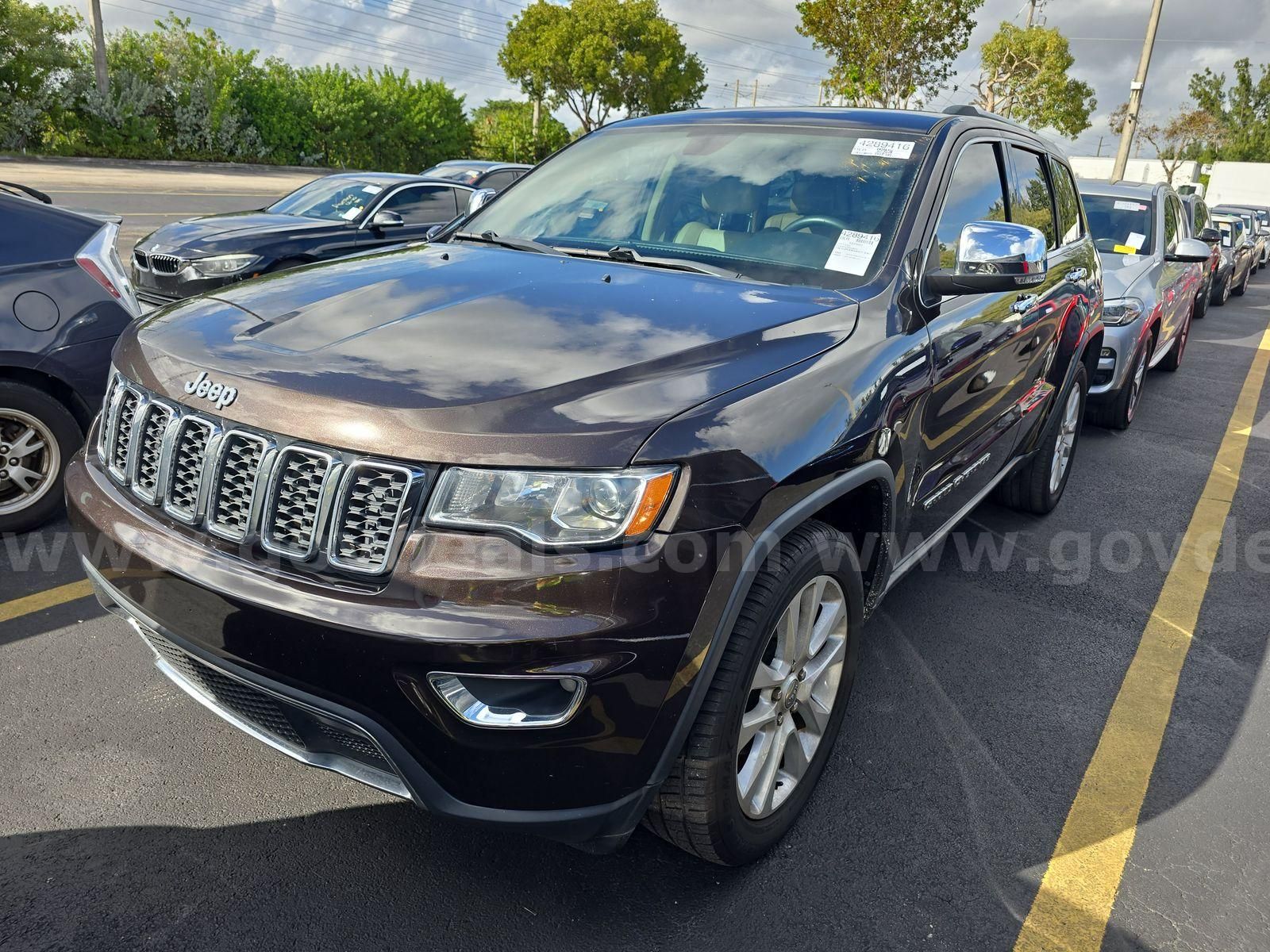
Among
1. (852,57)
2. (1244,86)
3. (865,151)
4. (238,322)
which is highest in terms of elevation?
(1244,86)

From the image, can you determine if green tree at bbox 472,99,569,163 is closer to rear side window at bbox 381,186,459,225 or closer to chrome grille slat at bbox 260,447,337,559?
rear side window at bbox 381,186,459,225

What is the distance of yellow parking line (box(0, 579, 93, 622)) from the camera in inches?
141

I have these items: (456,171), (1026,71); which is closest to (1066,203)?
(456,171)

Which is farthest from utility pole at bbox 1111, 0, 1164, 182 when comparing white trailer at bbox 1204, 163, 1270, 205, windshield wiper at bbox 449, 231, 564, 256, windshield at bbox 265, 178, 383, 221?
white trailer at bbox 1204, 163, 1270, 205

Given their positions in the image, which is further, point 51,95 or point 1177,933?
point 51,95

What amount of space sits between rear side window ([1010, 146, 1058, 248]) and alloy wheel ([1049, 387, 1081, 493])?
921 millimetres

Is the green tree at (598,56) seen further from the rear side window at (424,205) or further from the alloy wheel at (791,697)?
the alloy wheel at (791,697)

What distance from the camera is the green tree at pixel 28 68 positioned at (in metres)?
30.7

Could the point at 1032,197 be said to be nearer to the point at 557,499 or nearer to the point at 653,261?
the point at 653,261

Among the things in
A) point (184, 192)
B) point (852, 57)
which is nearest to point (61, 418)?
point (184, 192)

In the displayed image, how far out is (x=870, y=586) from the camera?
292cm

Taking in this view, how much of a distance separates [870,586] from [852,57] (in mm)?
31299

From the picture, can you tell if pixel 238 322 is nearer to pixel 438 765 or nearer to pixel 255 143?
pixel 438 765

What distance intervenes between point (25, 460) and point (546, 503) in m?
3.34
